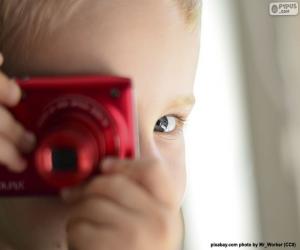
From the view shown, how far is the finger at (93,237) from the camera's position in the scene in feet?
1.43

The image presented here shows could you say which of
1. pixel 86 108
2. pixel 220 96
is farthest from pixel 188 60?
pixel 86 108

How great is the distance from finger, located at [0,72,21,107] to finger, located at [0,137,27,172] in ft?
0.10

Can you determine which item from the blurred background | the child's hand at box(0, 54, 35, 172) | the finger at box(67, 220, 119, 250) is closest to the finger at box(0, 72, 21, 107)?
the child's hand at box(0, 54, 35, 172)

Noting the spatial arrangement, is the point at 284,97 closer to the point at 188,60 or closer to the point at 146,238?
the point at 188,60

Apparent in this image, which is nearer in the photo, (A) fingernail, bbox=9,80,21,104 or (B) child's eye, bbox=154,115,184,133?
(A) fingernail, bbox=9,80,21,104

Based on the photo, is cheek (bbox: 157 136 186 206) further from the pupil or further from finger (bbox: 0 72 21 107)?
finger (bbox: 0 72 21 107)

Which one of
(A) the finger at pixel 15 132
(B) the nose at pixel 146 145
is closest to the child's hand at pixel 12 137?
(A) the finger at pixel 15 132

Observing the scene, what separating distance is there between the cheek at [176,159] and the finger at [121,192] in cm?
15

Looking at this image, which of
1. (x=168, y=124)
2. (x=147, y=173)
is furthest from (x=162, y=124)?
(x=147, y=173)

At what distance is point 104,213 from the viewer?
1.42 ft

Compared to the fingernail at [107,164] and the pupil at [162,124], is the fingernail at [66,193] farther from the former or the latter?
the pupil at [162,124]

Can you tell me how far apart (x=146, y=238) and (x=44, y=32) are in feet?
0.67

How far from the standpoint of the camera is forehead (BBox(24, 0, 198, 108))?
51 centimetres

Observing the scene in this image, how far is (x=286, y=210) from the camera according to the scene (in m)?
0.63
